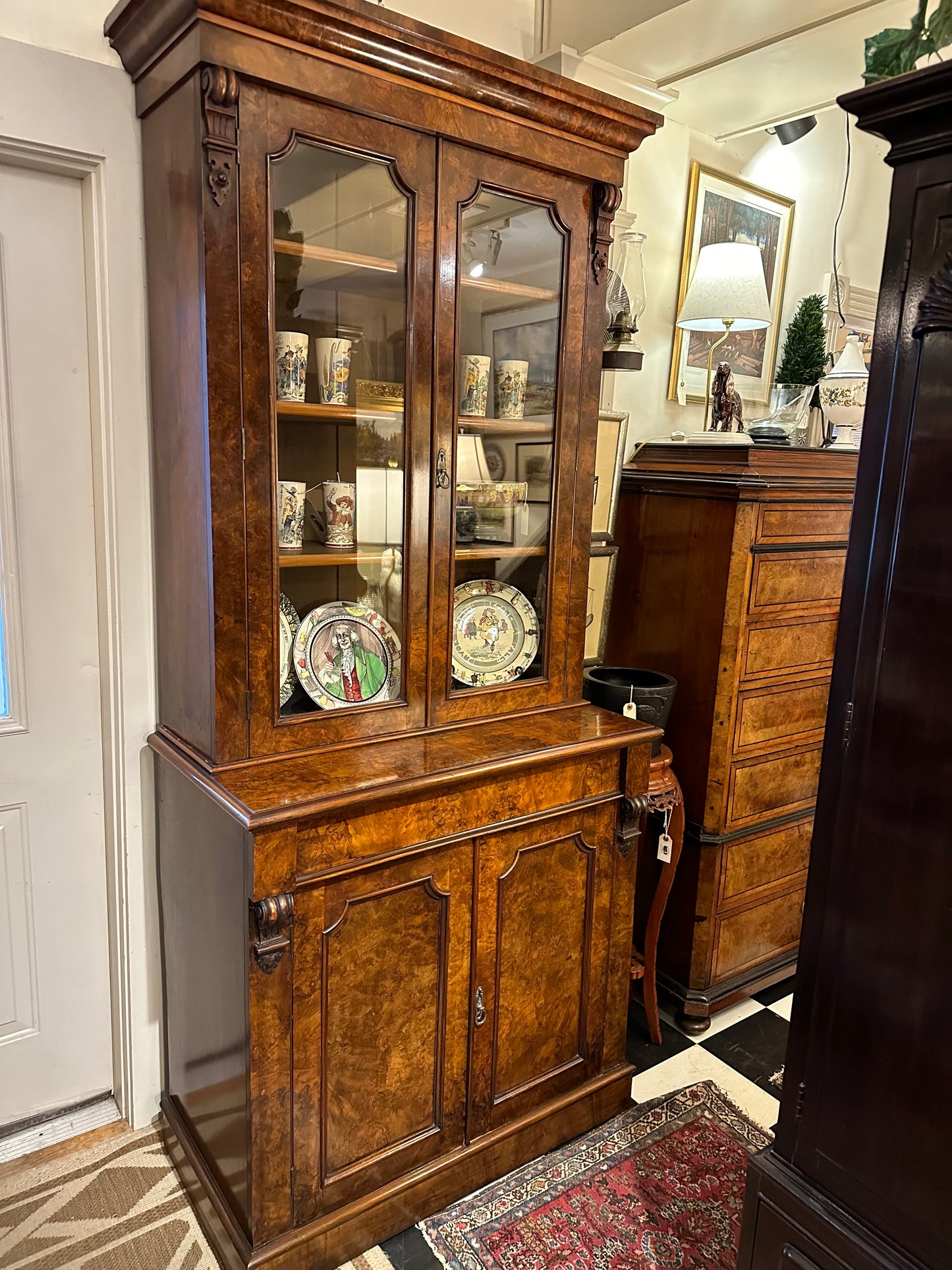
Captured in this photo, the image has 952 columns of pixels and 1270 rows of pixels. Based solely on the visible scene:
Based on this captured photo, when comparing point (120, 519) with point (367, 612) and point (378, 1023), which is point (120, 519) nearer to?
point (367, 612)

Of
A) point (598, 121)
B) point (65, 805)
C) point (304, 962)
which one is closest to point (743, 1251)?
point (304, 962)

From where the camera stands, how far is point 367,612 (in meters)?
1.70

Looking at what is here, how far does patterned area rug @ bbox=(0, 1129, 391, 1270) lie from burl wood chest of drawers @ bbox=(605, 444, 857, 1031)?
1.20 metres

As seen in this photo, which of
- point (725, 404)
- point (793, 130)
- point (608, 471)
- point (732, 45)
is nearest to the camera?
point (732, 45)

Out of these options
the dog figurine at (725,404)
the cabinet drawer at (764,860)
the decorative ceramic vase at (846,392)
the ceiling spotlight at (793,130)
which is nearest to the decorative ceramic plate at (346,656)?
the cabinet drawer at (764,860)

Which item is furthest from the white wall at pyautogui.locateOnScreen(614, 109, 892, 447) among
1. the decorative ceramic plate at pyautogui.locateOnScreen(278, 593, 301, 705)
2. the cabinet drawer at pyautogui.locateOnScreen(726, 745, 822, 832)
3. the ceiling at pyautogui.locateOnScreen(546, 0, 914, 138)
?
the decorative ceramic plate at pyautogui.locateOnScreen(278, 593, 301, 705)

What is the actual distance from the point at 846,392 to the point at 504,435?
1375mm

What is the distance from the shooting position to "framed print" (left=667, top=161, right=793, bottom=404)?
8.58 feet

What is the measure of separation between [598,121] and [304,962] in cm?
169

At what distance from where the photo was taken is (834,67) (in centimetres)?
226

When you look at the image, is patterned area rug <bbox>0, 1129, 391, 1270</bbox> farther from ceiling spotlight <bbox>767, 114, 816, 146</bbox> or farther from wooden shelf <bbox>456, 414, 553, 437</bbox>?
ceiling spotlight <bbox>767, 114, 816, 146</bbox>

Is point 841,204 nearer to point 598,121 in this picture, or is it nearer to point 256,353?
point 598,121

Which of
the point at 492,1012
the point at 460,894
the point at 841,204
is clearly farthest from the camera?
the point at 841,204

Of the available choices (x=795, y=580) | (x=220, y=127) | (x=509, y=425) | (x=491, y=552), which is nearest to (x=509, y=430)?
(x=509, y=425)
